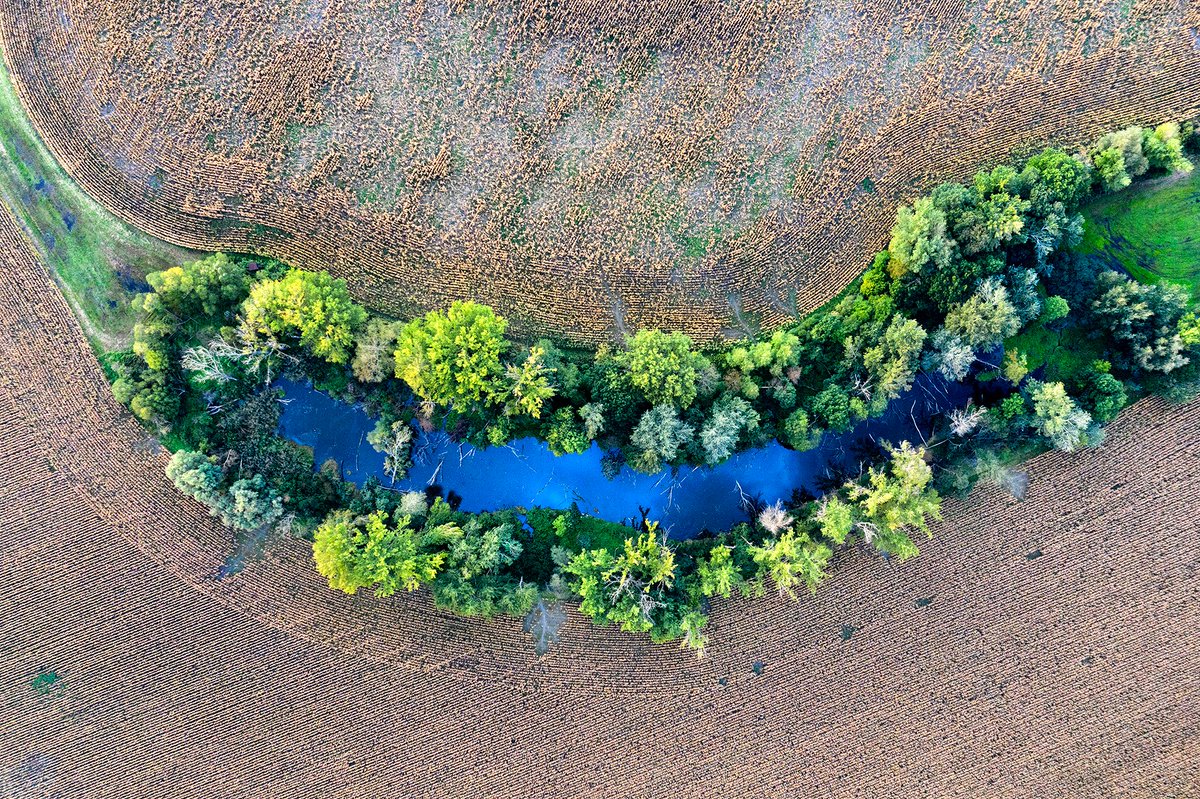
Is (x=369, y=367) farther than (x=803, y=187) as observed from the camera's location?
No

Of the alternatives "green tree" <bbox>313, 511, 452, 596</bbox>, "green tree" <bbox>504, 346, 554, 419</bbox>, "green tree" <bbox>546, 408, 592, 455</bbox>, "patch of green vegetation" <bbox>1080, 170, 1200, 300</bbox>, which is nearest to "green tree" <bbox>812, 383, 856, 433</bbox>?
"green tree" <bbox>546, 408, 592, 455</bbox>

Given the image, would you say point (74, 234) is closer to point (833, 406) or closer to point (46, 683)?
point (46, 683)

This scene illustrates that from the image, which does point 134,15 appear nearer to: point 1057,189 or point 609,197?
point 609,197

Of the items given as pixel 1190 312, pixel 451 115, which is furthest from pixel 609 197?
pixel 1190 312

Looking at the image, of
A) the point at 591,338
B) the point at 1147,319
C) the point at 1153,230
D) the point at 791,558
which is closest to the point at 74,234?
the point at 591,338

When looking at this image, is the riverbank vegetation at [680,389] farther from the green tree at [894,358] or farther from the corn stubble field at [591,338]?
the corn stubble field at [591,338]
